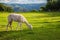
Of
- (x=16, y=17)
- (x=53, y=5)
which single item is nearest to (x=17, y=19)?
(x=16, y=17)

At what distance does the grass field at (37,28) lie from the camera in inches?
220

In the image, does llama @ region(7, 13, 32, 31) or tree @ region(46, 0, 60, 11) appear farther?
tree @ region(46, 0, 60, 11)

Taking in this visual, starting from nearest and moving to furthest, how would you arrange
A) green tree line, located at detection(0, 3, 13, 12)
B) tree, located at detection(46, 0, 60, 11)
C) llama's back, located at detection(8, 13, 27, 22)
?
llama's back, located at detection(8, 13, 27, 22), green tree line, located at detection(0, 3, 13, 12), tree, located at detection(46, 0, 60, 11)

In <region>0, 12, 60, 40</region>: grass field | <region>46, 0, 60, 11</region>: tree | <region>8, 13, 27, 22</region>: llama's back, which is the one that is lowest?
<region>0, 12, 60, 40</region>: grass field

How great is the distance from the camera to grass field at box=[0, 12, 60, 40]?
559 cm

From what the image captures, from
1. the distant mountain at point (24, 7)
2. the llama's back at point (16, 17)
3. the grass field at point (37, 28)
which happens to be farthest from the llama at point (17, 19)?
the distant mountain at point (24, 7)

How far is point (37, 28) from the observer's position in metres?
6.03

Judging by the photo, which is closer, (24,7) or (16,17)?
(16,17)

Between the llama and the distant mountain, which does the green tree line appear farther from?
the llama

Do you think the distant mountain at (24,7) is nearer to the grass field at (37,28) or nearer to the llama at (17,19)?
the grass field at (37,28)

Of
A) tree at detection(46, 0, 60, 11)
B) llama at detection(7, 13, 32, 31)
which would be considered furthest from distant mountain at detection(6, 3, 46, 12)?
llama at detection(7, 13, 32, 31)

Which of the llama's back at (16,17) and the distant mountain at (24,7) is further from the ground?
the distant mountain at (24,7)

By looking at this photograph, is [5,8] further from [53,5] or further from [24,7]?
[53,5]

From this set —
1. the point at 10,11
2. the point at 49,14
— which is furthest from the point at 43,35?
the point at 10,11
